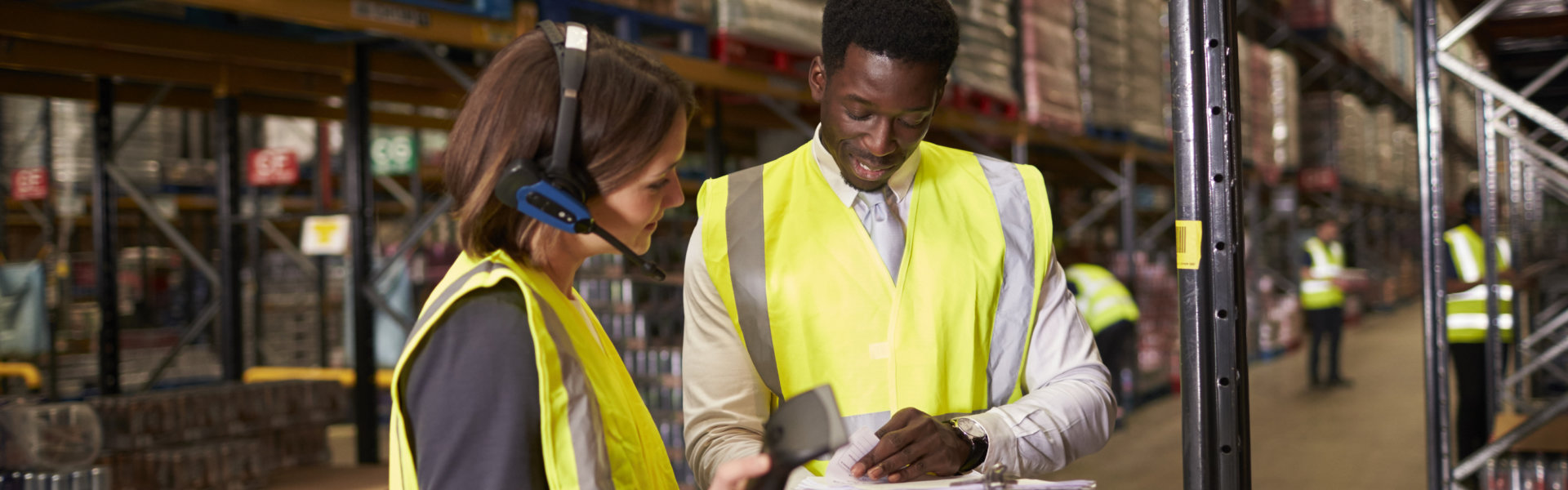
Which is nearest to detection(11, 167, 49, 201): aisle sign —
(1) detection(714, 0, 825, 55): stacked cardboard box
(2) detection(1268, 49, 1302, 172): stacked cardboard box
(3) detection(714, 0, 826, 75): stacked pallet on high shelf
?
(3) detection(714, 0, 826, 75): stacked pallet on high shelf

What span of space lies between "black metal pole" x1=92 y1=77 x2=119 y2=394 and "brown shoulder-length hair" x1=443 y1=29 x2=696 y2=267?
562cm

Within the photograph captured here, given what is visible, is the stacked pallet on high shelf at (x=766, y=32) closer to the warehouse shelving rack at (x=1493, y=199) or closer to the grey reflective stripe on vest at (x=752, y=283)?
the warehouse shelving rack at (x=1493, y=199)

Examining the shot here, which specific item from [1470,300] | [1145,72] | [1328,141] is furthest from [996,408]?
[1328,141]

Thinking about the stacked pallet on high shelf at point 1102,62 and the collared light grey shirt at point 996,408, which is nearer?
the collared light grey shirt at point 996,408

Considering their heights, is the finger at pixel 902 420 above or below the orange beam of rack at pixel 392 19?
below

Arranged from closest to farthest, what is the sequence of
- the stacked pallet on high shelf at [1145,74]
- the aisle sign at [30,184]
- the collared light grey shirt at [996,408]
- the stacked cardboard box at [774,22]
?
the collared light grey shirt at [996,408], the stacked cardboard box at [774,22], the aisle sign at [30,184], the stacked pallet on high shelf at [1145,74]

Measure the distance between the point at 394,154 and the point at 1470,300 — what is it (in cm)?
788

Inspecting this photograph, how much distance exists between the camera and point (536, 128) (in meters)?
1.19

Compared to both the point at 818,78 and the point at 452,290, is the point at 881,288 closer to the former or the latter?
the point at 818,78

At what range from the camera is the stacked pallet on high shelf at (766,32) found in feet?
17.3

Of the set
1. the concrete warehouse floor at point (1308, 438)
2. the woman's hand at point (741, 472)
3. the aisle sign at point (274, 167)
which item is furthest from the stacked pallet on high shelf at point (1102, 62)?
the woman's hand at point (741, 472)

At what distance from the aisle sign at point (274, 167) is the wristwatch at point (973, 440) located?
288 inches

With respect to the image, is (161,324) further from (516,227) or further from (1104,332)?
(516,227)

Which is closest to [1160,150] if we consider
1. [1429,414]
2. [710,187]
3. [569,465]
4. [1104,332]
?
[1104,332]
